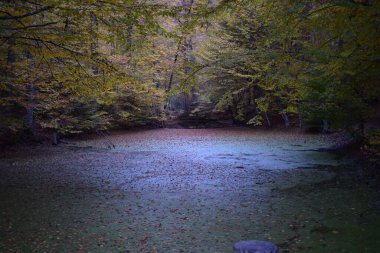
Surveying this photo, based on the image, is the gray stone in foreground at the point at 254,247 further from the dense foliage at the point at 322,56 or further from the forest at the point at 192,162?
the dense foliage at the point at 322,56

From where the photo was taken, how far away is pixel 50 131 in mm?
19828

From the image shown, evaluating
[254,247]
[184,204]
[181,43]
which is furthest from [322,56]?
[254,247]

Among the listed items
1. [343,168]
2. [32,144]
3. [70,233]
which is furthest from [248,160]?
[32,144]

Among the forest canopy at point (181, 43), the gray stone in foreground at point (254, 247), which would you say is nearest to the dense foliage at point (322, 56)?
the forest canopy at point (181, 43)

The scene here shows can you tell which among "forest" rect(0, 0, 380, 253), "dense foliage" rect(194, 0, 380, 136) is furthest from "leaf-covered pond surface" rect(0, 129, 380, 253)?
"dense foliage" rect(194, 0, 380, 136)

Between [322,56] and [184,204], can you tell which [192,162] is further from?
[322,56]

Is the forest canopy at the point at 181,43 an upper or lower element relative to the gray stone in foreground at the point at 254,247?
upper

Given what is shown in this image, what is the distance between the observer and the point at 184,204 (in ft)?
24.2

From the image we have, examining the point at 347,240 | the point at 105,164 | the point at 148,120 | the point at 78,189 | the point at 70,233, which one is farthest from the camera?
the point at 148,120

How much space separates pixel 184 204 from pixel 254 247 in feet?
8.78

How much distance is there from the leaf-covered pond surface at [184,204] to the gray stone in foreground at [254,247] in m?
0.15

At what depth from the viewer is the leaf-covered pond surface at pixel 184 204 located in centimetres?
527

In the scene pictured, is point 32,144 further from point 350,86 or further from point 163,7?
point 350,86

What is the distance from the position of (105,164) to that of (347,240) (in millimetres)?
8873
